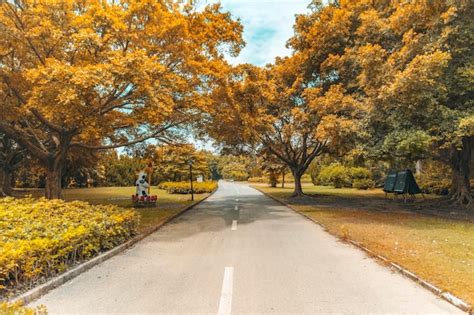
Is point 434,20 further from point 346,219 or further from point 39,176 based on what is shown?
point 39,176

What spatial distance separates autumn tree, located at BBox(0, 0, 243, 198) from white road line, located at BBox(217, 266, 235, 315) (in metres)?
6.09

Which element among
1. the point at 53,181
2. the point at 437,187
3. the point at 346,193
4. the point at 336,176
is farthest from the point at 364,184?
the point at 53,181

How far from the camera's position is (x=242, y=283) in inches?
226

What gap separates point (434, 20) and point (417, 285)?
36.9ft

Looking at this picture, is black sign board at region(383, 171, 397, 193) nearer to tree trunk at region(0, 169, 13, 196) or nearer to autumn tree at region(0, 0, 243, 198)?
autumn tree at region(0, 0, 243, 198)

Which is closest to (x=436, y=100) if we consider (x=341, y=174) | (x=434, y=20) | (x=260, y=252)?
(x=434, y=20)

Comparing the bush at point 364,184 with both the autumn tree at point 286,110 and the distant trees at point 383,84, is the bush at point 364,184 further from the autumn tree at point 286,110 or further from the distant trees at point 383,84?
the distant trees at point 383,84

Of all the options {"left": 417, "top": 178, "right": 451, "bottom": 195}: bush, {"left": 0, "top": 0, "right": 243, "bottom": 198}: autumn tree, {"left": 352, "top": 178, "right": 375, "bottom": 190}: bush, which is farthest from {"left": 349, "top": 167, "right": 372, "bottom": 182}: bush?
{"left": 0, "top": 0, "right": 243, "bottom": 198}: autumn tree

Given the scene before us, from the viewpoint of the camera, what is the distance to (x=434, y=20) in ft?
43.0

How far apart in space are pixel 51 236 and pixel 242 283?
344cm

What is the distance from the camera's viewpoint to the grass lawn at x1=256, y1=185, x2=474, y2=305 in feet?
18.8

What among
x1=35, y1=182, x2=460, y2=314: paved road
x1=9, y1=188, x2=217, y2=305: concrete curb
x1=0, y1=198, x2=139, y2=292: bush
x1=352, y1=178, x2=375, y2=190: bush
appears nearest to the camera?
x1=35, y1=182, x2=460, y2=314: paved road

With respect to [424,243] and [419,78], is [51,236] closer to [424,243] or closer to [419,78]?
[424,243]

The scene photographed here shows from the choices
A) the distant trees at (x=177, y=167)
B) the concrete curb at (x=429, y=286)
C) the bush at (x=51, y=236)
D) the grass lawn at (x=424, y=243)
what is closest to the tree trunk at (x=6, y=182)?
the distant trees at (x=177, y=167)
